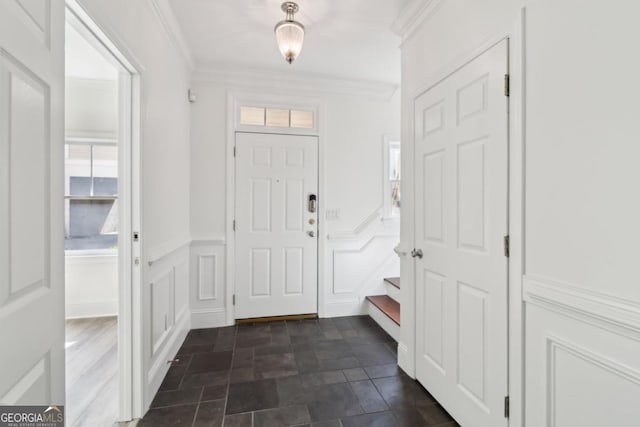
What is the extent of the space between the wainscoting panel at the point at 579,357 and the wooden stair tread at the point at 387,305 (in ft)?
5.00

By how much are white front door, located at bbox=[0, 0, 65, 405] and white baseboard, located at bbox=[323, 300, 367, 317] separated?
2.54m

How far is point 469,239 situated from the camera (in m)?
1.59

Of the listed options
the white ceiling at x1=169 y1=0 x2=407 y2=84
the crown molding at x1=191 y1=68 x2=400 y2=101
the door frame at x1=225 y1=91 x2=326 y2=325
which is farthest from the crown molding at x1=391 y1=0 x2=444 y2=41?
the door frame at x1=225 y1=91 x2=326 y2=325

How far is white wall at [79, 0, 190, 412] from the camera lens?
165cm

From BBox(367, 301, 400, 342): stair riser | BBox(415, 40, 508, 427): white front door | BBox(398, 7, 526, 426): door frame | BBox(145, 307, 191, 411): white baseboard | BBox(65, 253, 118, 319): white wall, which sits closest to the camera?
BBox(398, 7, 526, 426): door frame

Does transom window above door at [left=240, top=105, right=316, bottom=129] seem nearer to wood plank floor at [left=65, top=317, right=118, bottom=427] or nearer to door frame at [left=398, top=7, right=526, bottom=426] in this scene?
door frame at [left=398, top=7, right=526, bottom=426]

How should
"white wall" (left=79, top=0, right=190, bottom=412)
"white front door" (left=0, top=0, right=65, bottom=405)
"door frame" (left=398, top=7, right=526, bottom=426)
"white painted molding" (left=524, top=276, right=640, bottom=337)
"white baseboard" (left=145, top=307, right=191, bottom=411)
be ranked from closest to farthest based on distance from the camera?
"white front door" (left=0, top=0, right=65, bottom=405) → "white painted molding" (left=524, top=276, right=640, bottom=337) → "door frame" (left=398, top=7, right=526, bottom=426) → "white wall" (left=79, top=0, right=190, bottom=412) → "white baseboard" (left=145, top=307, right=191, bottom=411)

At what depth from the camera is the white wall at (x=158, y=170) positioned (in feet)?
5.40

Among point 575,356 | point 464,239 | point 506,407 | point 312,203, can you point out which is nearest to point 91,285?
point 312,203

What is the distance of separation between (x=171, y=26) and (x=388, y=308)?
3137mm

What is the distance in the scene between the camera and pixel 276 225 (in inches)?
125

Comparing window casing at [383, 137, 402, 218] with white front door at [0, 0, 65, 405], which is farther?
window casing at [383, 137, 402, 218]

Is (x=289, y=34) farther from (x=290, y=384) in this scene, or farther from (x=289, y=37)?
(x=290, y=384)

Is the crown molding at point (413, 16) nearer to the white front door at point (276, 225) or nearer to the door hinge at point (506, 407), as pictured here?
the white front door at point (276, 225)
